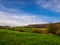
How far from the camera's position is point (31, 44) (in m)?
20.9

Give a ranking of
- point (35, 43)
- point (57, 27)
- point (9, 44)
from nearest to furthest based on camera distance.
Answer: point (9, 44)
point (35, 43)
point (57, 27)

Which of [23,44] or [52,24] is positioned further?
[52,24]

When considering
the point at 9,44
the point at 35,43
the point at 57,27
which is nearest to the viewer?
the point at 9,44

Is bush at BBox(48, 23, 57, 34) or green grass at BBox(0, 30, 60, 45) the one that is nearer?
green grass at BBox(0, 30, 60, 45)

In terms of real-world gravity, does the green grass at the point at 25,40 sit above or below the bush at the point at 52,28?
below

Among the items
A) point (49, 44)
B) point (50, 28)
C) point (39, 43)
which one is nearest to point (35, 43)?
point (39, 43)

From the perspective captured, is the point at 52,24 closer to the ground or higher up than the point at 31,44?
higher up

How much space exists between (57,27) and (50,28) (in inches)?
80.8

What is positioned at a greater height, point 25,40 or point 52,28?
point 52,28

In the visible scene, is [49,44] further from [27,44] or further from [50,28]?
[50,28]

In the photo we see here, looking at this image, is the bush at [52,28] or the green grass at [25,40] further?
the bush at [52,28]

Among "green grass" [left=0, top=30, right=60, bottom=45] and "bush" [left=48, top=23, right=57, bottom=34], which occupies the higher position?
"bush" [left=48, top=23, right=57, bottom=34]

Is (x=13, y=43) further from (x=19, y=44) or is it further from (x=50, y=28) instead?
(x=50, y=28)

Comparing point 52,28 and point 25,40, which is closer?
point 25,40
